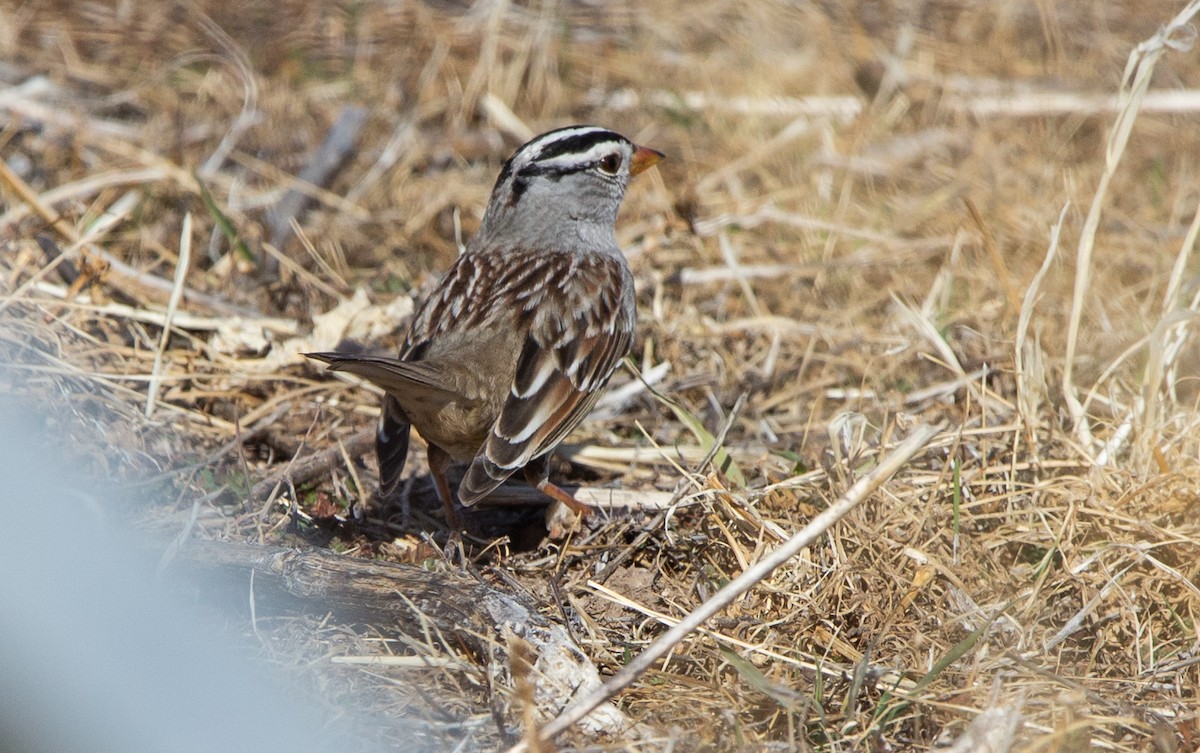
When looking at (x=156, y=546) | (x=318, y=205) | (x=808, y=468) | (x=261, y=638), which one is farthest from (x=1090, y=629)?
(x=318, y=205)

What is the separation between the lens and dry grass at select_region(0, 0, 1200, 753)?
3.25 metres

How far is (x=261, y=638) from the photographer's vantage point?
10.1 feet

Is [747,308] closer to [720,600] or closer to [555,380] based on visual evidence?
[555,380]

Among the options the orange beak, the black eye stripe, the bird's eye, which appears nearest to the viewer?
the black eye stripe

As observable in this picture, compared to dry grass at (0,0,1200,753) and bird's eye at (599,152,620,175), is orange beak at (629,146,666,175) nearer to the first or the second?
bird's eye at (599,152,620,175)

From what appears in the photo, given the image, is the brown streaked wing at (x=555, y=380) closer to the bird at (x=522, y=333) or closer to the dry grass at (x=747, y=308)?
the bird at (x=522, y=333)

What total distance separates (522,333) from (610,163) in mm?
1037

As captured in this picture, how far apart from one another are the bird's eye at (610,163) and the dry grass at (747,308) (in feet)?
2.52

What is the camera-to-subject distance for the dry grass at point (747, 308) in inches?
128

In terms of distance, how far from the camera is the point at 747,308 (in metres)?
5.51

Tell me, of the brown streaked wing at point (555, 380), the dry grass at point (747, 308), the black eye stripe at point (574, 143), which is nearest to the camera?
the dry grass at point (747, 308)

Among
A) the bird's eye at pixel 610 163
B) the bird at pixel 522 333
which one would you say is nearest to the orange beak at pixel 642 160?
the bird at pixel 522 333

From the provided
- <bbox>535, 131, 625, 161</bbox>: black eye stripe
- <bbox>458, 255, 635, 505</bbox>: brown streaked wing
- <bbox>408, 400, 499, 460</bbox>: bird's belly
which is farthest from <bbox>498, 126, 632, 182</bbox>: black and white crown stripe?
<bbox>408, 400, 499, 460</bbox>: bird's belly

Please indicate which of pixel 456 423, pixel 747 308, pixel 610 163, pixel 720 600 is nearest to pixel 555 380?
pixel 456 423
